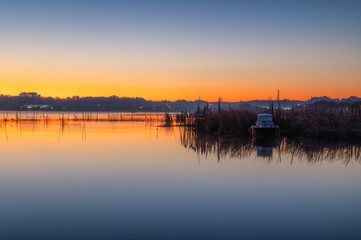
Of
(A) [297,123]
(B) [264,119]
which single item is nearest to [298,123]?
(A) [297,123]

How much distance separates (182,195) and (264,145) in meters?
14.0

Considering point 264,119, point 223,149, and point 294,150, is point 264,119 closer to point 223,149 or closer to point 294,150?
point 294,150

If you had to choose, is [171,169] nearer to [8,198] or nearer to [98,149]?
[8,198]

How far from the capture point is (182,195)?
10.3 m

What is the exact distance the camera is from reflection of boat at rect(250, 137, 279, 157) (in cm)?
1921

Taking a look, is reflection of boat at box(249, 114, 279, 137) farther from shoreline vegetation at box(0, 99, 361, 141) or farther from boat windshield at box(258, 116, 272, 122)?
shoreline vegetation at box(0, 99, 361, 141)

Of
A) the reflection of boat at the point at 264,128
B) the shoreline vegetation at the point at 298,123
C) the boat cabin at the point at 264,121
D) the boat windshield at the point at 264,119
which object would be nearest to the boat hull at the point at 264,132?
the reflection of boat at the point at 264,128

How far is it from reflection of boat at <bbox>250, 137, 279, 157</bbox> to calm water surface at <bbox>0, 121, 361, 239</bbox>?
1.71 feet

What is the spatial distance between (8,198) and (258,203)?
7.58 meters

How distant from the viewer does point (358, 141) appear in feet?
80.5

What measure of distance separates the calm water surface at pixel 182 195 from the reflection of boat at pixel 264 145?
52 cm

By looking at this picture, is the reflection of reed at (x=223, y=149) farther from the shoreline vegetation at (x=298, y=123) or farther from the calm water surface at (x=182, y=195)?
the shoreline vegetation at (x=298, y=123)

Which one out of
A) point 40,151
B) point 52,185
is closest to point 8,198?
point 52,185

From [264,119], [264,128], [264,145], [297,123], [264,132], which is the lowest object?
[264,145]
